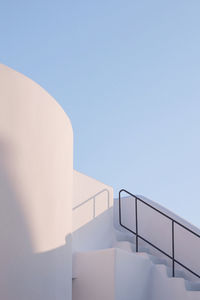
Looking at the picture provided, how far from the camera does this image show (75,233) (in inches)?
274

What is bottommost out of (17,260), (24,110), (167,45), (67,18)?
(17,260)

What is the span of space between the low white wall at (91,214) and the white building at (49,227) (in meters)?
0.01

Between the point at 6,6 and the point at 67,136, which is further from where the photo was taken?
the point at 6,6

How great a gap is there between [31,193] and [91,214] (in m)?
3.38

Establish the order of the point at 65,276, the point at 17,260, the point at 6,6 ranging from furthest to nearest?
the point at 6,6, the point at 65,276, the point at 17,260

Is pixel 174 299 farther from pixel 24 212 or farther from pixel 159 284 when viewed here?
pixel 24 212

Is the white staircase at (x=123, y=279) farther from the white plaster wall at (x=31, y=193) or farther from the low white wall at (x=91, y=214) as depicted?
the white plaster wall at (x=31, y=193)

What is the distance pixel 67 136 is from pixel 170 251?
3.46 m

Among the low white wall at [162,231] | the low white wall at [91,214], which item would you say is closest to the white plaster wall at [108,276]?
the low white wall at [91,214]

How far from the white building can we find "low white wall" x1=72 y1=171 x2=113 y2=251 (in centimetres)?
1

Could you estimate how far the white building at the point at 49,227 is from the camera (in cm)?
392

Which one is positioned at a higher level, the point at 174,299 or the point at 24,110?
the point at 24,110

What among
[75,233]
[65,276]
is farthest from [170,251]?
[65,276]

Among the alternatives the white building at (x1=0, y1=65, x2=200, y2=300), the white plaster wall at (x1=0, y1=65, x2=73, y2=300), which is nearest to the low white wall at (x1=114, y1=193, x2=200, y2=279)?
the white building at (x1=0, y1=65, x2=200, y2=300)
